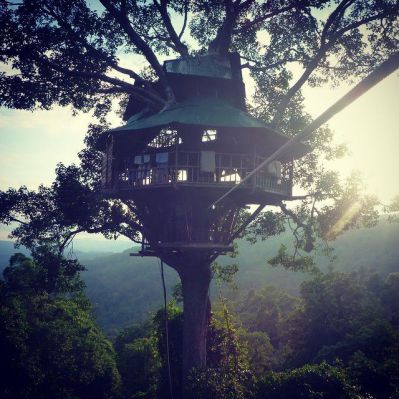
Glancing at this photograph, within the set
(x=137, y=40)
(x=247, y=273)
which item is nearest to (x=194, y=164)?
(x=137, y=40)

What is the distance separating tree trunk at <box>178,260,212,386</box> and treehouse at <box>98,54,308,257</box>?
1022mm

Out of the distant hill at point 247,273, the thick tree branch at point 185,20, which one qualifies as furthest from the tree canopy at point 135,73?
the distant hill at point 247,273

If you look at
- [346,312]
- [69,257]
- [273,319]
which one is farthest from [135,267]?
[69,257]

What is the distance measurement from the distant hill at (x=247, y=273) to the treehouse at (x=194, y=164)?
3269 inches

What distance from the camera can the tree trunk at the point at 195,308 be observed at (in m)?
14.6

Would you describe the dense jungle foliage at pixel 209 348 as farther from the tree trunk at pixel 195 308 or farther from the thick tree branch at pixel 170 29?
the thick tree branch at pixel 170 29

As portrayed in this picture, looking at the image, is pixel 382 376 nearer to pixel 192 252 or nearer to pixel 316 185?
pixel 316 185

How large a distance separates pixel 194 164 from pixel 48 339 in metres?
21.4

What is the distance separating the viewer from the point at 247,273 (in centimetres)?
11938

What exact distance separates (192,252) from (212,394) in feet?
18.4

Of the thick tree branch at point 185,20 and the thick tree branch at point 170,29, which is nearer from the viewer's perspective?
the thick tree branch at point 170,29

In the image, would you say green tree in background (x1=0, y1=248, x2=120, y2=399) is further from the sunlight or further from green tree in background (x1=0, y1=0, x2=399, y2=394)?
the sunlight

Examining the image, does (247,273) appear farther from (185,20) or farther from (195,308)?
(185,20)

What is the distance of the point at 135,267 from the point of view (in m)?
166
